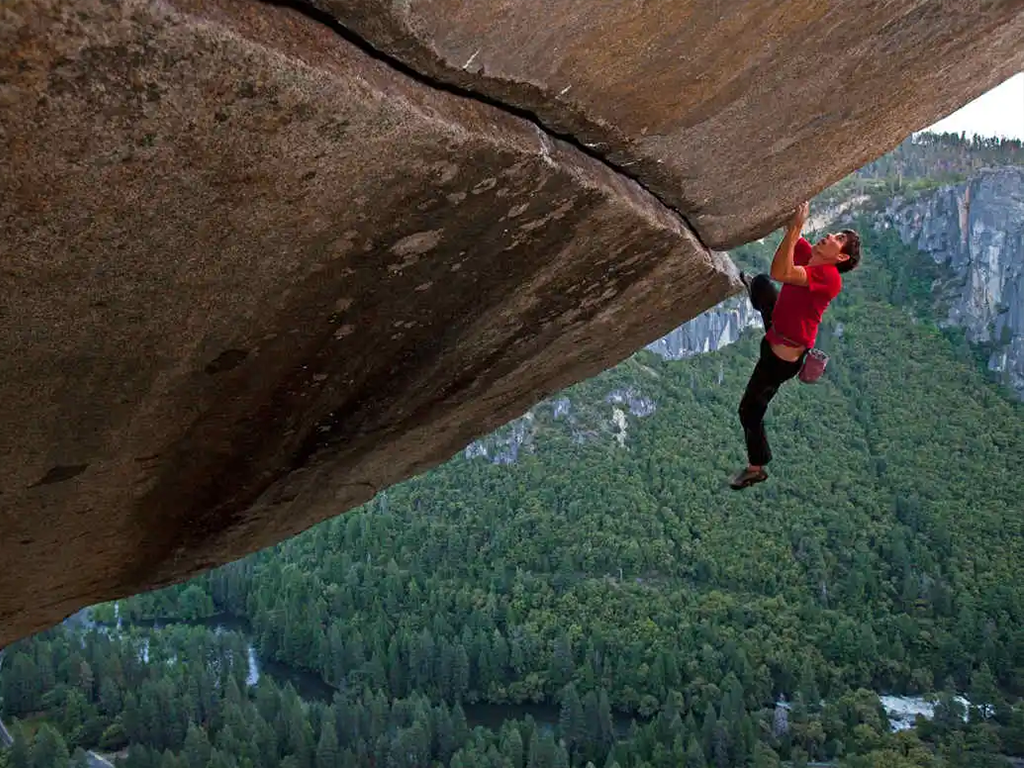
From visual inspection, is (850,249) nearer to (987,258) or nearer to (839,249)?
(839,249)

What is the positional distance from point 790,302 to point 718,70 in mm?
1979

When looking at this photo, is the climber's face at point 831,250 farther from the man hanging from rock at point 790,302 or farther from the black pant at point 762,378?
the black pant at point 762,378

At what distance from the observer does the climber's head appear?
3816mm

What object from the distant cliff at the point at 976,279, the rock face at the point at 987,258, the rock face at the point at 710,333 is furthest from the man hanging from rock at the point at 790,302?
the rock face at the point at 987,258

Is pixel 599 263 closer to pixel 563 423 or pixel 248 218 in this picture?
pixel 248 218

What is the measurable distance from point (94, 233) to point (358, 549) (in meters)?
51.3

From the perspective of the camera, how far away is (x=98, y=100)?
5.63ft

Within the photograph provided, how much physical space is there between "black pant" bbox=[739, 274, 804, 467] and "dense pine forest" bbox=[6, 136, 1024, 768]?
2401 cm

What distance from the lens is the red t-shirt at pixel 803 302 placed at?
12.8 feet

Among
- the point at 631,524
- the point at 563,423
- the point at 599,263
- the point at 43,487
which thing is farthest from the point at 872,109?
the point at 563,423

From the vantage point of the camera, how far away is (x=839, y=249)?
12.5 feet

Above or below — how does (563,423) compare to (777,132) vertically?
above

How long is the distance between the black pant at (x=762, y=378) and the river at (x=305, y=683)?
31455 millimetres

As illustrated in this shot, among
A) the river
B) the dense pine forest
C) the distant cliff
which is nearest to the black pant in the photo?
the dense pine forest
